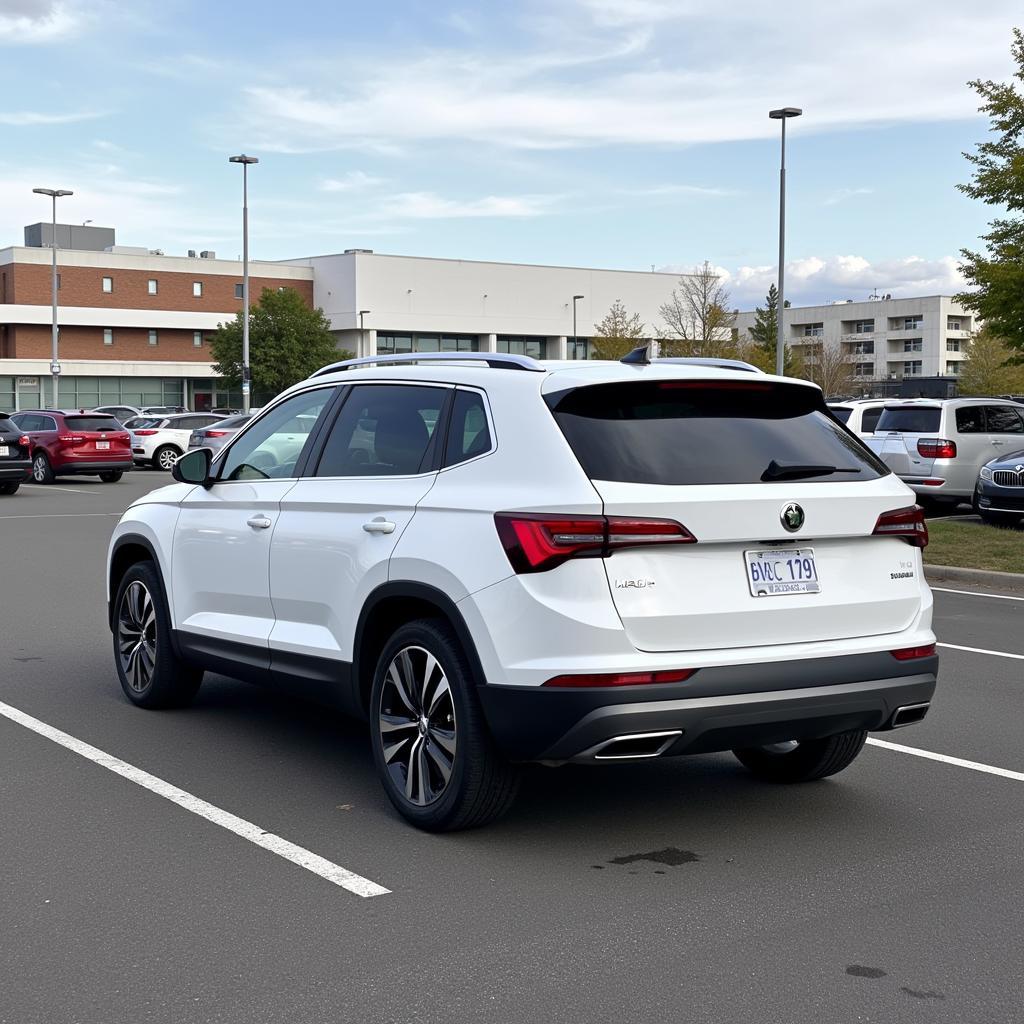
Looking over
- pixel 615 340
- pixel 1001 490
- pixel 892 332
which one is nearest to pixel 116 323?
pixel 615 340

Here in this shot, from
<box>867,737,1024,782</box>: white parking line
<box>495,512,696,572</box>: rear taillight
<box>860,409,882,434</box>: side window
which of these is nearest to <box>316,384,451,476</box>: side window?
<box>495,512,696,572</box>: rear taillight

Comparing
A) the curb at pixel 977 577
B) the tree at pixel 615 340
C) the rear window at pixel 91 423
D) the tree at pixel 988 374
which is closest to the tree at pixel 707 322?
the tree at pixel 615 340

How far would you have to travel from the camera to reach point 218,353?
3068 inches

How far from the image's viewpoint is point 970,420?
2055 cm

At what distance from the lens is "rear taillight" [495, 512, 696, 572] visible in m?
4.82

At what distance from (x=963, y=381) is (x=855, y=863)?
8982 centimetres

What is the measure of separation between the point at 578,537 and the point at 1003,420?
17617mm

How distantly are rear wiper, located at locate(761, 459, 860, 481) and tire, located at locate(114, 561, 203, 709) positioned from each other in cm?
337

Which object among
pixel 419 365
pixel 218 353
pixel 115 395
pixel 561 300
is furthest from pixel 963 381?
pixel 419 365

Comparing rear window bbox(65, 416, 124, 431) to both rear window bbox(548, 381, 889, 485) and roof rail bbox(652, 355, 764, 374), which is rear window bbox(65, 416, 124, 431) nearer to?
roof rail bbox(652, 355, 764, 374)

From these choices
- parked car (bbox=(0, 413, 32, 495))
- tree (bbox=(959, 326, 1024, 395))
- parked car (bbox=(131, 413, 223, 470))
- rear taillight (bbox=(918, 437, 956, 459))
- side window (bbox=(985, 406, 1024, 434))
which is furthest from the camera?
tree (bbox=(959, 326, 1024, 395))

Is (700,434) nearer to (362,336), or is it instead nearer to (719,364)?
(719,364)

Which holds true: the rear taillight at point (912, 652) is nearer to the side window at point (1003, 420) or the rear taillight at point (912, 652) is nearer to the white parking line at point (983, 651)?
the white parking line at point (983, 651)

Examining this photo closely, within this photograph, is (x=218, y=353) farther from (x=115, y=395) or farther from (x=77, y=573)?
(x=77, y=573)
